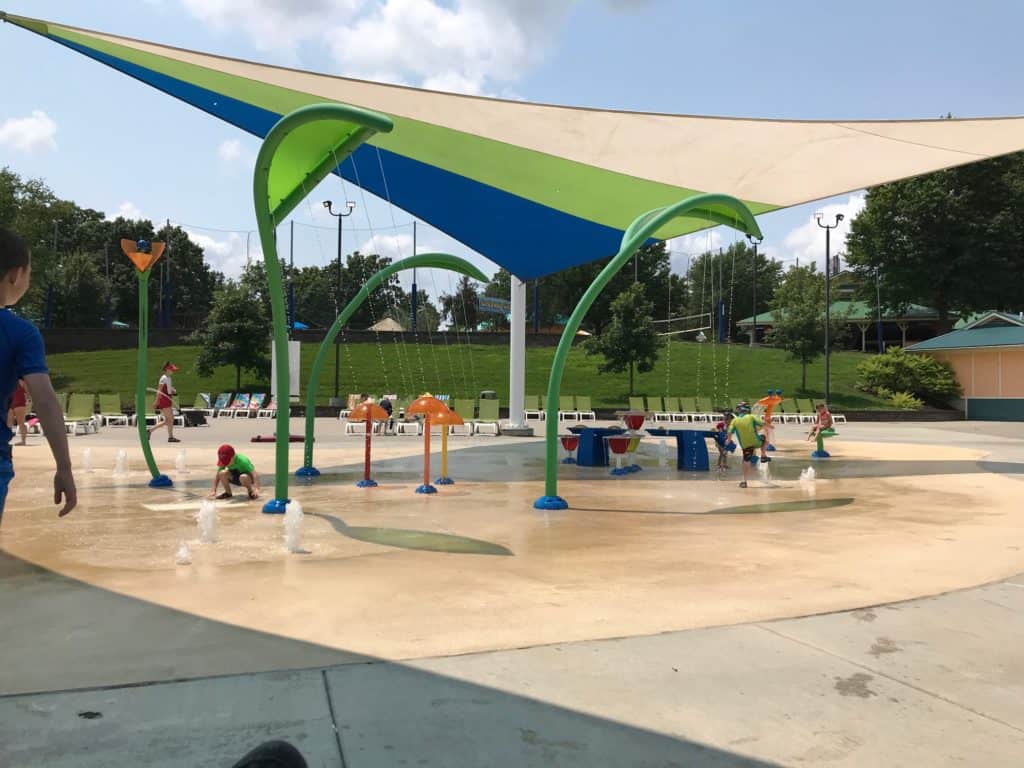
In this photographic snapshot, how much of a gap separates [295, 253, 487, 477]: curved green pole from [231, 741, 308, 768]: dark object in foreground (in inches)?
455

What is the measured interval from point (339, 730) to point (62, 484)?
1.53 meters

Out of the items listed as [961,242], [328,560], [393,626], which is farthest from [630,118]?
[961,242]

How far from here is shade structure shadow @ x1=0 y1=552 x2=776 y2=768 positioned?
3047mm

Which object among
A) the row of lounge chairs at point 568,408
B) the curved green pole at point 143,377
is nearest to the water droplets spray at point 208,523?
the curved green pole at point 143,377

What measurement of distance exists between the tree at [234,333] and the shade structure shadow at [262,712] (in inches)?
1470

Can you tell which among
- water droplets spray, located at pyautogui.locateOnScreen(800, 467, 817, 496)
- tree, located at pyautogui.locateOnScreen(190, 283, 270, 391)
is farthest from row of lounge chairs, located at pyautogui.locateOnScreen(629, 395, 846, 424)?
tree, located at pyautogui.locateOnScreen(190, 283, 270, 391)

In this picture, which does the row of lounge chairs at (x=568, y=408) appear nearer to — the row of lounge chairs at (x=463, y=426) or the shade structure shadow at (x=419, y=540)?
the row of lounge chairs at (x=463, y=426)

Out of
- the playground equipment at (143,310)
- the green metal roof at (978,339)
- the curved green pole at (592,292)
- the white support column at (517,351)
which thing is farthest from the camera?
the green metal roof at (978,339)

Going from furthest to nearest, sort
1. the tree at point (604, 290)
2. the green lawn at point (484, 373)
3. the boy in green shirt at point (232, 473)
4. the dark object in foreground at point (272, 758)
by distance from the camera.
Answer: the tree at point (604, 290)
the green lawn at point (484, 373)
the boy in green shirt at point (232, 473)
the dark object in foreground at point (272, 758)

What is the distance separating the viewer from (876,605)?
5410 millimetres

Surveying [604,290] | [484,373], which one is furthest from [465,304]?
[484,373]

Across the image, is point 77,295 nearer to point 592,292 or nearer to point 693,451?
point 693,451

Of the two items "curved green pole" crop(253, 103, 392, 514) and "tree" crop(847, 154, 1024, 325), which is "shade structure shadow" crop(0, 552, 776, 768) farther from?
"tree" crop(847, 154, 1024, 325)

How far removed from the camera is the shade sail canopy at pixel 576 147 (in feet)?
39.2
